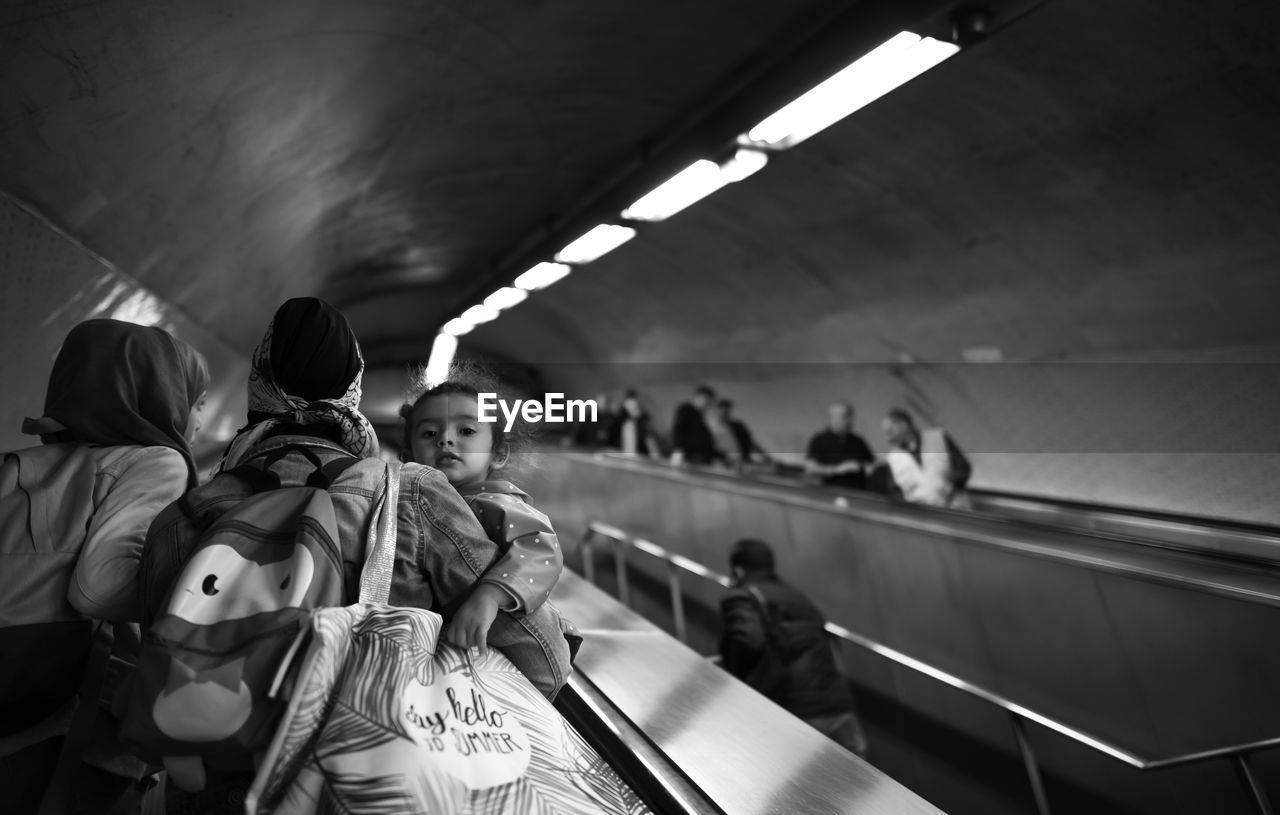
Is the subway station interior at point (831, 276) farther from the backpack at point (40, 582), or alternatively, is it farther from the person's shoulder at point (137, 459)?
the backpack at point (40, 582)

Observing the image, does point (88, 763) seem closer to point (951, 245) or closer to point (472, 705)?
point (472, 705)

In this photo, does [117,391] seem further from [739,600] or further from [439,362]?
[739,600]

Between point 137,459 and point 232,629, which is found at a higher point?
point 137,459

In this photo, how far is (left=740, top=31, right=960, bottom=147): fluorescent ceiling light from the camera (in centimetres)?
407

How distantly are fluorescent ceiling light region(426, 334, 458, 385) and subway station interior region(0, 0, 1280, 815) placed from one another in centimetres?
2

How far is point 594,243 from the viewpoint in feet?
24.2

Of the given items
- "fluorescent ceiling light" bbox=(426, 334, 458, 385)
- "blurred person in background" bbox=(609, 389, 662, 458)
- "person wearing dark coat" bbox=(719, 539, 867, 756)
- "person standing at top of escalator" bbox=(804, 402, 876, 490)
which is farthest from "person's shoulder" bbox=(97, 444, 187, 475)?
"blurred person in background" bbox=(609, 389, 662, 458)

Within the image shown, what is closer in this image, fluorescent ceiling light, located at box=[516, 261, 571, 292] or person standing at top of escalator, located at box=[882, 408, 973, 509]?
person standing at top of escalator, located at box=[882, 408, 973, 509]

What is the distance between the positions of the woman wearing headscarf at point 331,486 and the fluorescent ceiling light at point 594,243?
18.9 ft

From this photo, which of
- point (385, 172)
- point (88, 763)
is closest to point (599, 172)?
point (385, 172)

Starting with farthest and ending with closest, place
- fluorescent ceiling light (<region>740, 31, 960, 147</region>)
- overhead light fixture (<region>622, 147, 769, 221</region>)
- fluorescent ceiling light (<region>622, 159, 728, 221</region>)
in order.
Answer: fluorescent ceiling light (<region>622, 159, 728, 221</region>) → overhead light fixture (<region>622, 147, 769, 221</region>) → fluorescent ceiling light (<region>740, 31, 960, 147</region>)

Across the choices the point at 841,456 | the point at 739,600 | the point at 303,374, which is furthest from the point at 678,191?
the point at 303,374

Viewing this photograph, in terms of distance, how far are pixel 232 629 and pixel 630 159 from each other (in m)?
6.21

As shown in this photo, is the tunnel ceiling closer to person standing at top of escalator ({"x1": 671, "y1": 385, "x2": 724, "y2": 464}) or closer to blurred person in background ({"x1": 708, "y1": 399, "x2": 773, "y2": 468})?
blurred person in background ({"x1": 708, "y1": 399, "x2": 773, "y2": 468})
